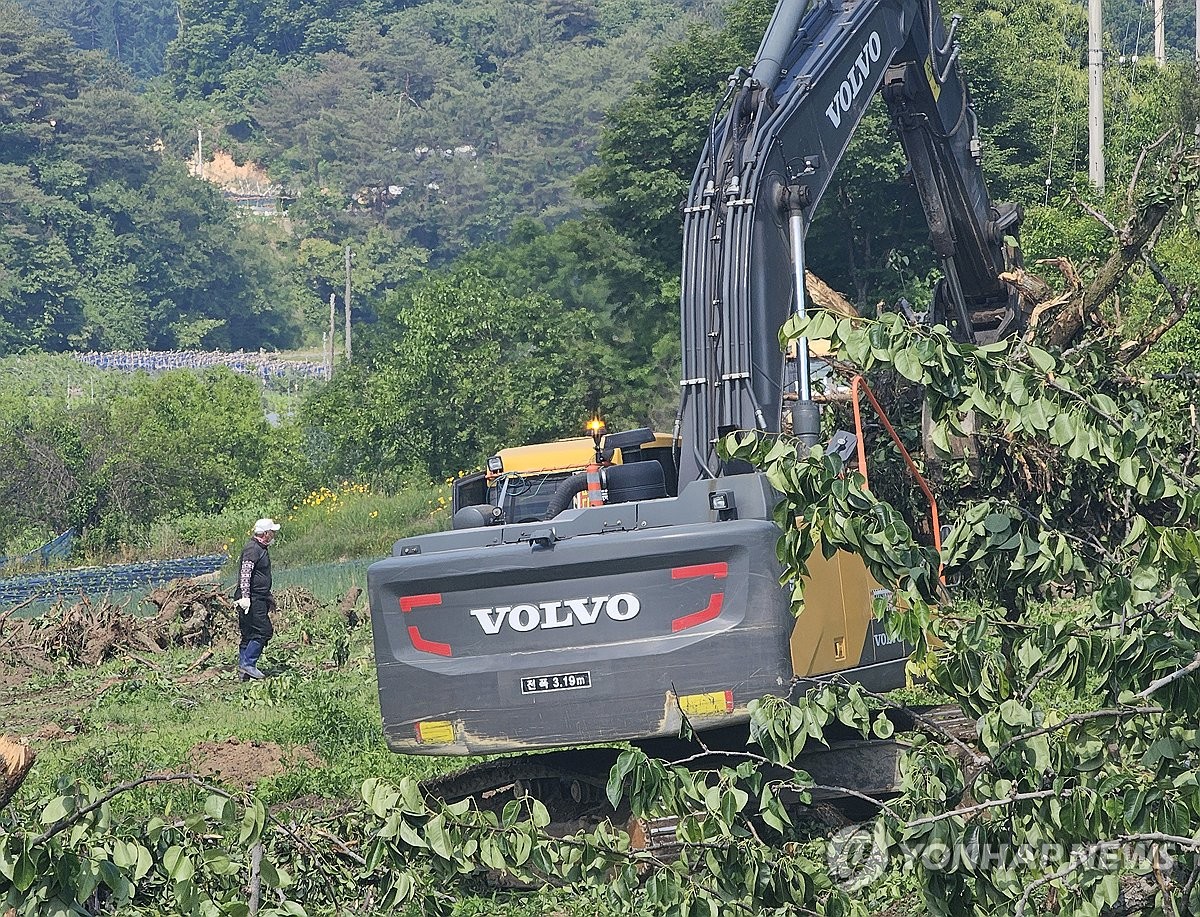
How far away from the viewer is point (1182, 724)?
16.4 ft

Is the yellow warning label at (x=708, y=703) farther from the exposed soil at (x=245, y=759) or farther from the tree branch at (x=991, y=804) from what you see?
the exposed soil at (x=245, y=759)

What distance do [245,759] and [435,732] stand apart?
13.1 ft

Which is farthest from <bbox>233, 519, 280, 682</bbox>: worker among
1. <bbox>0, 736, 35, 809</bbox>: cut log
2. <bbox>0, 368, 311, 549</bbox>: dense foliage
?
<bbox>0, 368, 311, 549</bbox>: dense foliage

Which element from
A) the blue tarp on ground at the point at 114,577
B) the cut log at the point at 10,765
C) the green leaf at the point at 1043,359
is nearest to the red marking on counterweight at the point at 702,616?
the cut log at the point at 10,765

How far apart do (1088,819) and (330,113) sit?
152250 millimetres

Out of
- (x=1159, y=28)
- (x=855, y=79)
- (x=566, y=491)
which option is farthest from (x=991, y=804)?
(x=1159, y=28)

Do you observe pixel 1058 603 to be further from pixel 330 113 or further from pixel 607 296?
pixel 330 113

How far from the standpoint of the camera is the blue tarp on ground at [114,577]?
108 feet

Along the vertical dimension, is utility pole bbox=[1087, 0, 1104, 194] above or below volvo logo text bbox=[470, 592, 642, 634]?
above

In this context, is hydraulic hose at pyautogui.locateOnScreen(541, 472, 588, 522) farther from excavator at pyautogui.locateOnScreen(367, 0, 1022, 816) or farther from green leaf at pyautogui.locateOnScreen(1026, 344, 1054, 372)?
green leaf at pyautogui.locateOnScreen(1026, 344, 1054, 372)

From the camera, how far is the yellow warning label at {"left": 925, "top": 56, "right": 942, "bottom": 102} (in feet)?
44.8

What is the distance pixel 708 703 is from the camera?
28.8 feet

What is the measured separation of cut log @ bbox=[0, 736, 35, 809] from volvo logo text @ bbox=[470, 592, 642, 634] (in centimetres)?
230

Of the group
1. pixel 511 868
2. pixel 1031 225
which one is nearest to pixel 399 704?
pixel 511 868
